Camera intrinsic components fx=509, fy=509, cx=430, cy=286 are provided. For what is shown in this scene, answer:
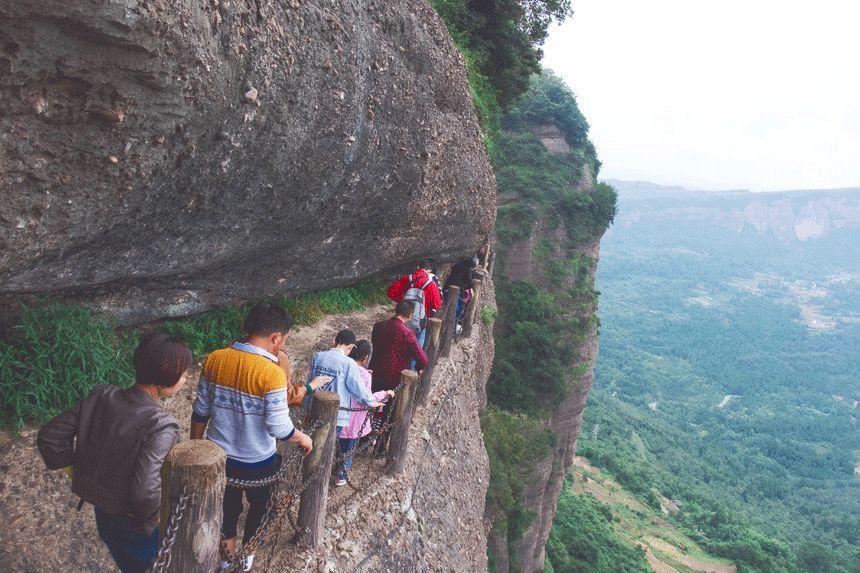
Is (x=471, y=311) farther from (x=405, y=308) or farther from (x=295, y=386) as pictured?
(x=295, y=386)

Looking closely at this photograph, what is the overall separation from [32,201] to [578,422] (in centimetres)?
2510

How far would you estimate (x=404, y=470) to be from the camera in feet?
18.3

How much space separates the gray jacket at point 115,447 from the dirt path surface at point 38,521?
5.33 ft

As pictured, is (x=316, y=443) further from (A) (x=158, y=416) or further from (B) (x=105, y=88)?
(B) (x=105, y=88)

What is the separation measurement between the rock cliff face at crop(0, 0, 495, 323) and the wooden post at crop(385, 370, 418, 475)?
85.6 inches

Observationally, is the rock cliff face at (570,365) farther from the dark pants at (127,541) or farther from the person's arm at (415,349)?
the dark pants at (127,541)

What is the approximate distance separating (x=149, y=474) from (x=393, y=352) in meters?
3.02

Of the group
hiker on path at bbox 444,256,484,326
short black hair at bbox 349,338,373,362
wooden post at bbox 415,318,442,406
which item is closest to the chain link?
short black hair at bbox 349,338,373,362

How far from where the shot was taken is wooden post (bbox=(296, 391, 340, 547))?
11.7 ft

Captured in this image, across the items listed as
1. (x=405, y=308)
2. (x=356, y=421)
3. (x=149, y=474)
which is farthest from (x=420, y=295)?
(x=149, y=474)

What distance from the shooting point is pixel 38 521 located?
11.6 feet

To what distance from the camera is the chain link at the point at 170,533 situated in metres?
2.13

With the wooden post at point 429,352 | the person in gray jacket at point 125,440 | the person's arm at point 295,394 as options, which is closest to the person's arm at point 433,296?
the wooden post at point 429,352

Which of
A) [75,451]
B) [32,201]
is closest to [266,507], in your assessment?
[75,451]
